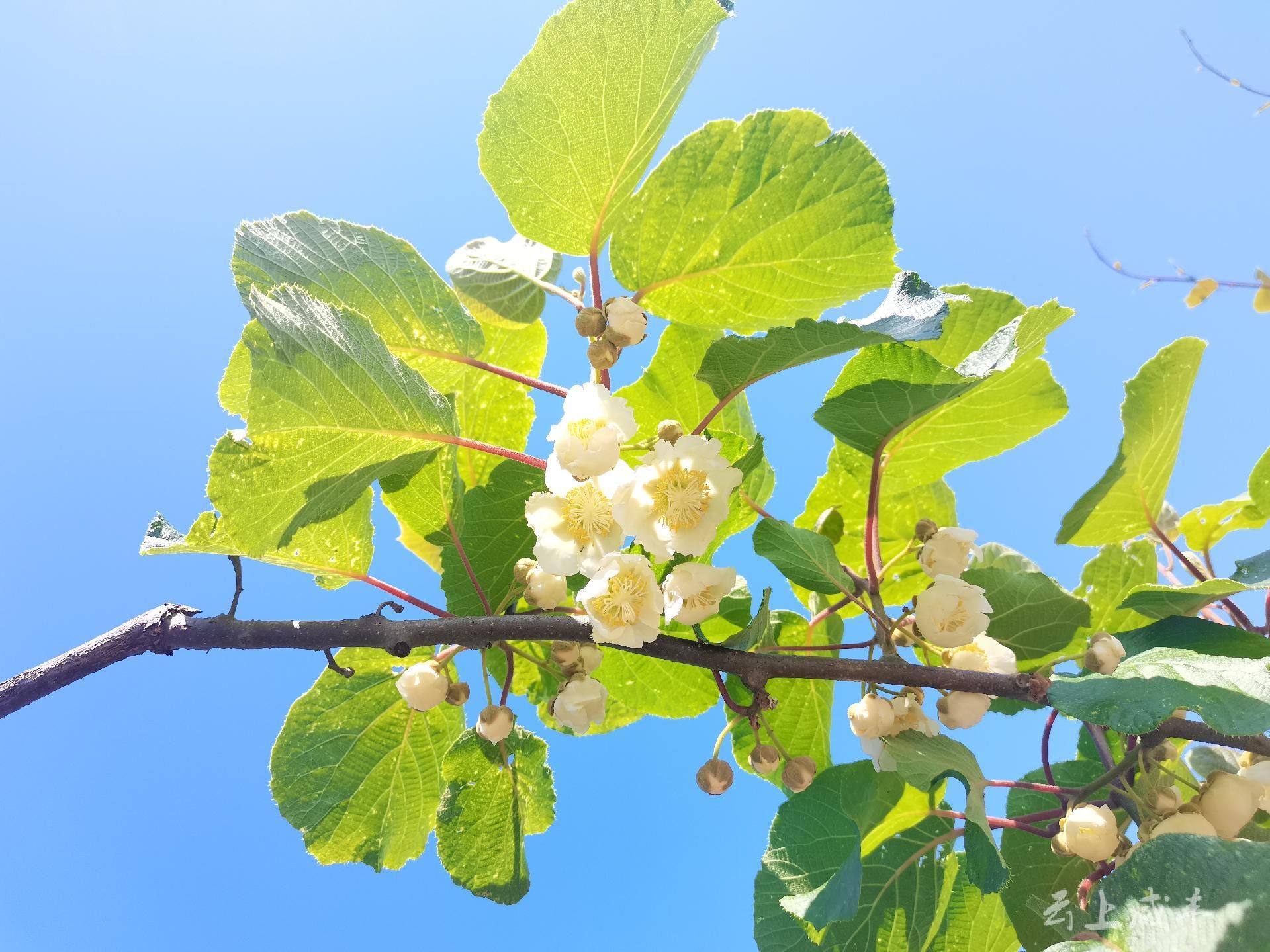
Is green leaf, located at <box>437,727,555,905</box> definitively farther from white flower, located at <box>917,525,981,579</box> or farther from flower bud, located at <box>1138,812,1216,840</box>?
flower bud, located at <box>1138,812,1216,840</box>

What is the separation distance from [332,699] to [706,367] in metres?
0.70

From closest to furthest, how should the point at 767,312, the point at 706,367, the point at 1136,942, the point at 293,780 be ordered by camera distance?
the point at 1136,942
the point at 706,367
the point at 767,312
the point at 293,780

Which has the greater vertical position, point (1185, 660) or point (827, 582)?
point (827, 582)

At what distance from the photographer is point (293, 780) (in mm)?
1124

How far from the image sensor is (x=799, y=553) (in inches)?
35.4

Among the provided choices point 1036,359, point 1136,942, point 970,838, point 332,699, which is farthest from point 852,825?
point 332,699

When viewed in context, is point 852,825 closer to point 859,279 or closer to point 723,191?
point 859,279

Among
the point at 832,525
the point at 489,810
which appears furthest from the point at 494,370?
the point at 489,810

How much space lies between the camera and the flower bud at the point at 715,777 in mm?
948

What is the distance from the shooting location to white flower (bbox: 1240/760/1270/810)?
878mm

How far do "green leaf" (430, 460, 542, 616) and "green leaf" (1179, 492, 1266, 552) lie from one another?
956 millimetres

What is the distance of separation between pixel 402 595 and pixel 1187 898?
2.81ft

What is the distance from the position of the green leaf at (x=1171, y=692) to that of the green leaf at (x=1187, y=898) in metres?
0.10

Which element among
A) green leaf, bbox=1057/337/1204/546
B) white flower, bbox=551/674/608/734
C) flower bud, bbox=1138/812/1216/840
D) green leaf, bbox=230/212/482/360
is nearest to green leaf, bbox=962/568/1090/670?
green leaf, bbox=1057/337/1204/546
